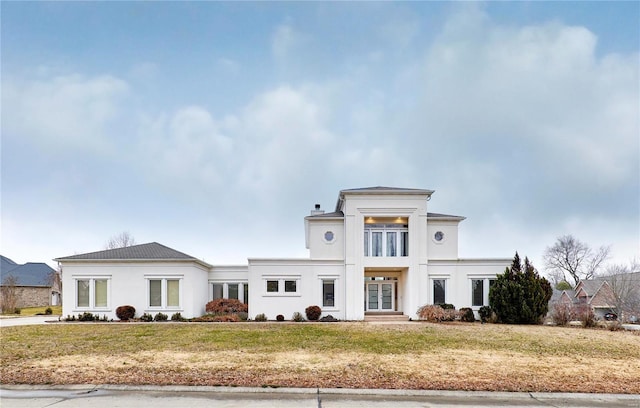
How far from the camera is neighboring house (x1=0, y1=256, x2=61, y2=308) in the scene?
4809cm

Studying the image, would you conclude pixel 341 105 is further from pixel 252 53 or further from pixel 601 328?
pixel 601 328

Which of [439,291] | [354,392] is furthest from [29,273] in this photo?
[354,392]

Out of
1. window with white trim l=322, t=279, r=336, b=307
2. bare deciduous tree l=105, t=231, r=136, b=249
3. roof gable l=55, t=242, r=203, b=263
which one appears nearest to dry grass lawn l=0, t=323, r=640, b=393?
roof gable l=55, t=242, r=203, b=263

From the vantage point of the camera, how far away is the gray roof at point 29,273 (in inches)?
1969

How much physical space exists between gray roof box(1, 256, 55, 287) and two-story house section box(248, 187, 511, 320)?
40229mm

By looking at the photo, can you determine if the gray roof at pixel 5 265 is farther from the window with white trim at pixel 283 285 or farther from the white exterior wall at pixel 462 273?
the white exterior wall at pixel 462 273

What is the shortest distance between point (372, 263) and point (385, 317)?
3400mm

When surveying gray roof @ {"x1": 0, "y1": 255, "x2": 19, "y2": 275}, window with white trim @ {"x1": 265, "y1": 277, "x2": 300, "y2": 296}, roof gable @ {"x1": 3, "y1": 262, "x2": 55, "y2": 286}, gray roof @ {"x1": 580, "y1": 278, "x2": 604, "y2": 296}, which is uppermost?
window with white trim @ {"x1": 265, "y1": 277, "x2": 300, "y2": 296}

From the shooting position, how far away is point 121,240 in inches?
2156

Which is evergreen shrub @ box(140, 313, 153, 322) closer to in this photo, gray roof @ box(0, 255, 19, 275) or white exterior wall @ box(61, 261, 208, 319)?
white exterior wall @ box(61, 261, 208, 319)

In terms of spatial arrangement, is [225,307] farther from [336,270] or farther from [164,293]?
[336,270]

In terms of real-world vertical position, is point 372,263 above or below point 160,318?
above

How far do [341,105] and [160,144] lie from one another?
12726 mm

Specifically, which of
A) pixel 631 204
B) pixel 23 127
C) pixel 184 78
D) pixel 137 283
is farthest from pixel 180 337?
pixel 631 204
